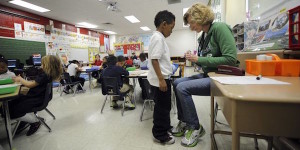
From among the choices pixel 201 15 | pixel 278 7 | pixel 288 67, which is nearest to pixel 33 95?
pixel 201 15

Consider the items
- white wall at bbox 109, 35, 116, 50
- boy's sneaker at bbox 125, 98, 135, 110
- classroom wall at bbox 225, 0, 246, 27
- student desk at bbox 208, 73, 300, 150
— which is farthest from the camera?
white wall at bbox 109, 35, 116, 50

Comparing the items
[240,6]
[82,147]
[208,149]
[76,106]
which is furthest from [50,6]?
[208,149]

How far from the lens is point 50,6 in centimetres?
530

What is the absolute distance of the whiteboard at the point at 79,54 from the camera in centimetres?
780

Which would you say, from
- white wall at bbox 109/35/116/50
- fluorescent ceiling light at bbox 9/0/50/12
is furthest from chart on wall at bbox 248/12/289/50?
white wall at bbox 109/35/116/50

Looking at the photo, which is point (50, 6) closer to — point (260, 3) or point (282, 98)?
point (260, 3)

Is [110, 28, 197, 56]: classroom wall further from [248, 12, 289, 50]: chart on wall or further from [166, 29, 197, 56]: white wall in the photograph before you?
[248, 12, 289, 50]: chart on wall

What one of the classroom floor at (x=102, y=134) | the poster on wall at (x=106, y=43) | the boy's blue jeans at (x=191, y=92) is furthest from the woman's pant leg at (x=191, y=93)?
the poster on wall at (x=106, y=43)

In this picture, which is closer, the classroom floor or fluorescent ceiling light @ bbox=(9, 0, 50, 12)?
the classroom floor

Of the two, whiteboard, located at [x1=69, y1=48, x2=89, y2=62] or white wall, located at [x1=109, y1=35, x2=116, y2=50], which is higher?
white wall, located at [x1=109, y1=35, x2=116, y2=50]

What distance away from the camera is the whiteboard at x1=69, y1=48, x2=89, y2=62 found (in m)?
7.80

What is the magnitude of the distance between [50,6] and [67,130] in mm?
5111

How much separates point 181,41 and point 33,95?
35.8 feet

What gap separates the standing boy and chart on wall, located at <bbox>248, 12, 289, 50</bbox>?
1.10 m
